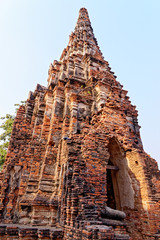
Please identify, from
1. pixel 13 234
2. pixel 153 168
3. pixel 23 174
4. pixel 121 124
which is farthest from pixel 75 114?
pixel 13 234

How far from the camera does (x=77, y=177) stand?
5055mm

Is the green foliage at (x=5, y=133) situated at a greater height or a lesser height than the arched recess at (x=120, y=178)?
greater

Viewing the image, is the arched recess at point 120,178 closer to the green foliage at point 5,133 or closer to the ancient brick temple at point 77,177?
the ancient brick temple at point 77,177

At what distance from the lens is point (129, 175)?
6422 mm

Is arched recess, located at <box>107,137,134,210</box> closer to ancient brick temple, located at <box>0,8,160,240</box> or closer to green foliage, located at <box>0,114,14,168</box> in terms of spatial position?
ancient brick temple, located at <box>0,8,160,240</box>

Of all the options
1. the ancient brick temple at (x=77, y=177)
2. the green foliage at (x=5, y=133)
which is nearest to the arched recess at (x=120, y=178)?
the ancient brick temple at (x=77, y=177)

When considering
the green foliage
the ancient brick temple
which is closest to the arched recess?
the ancient brick temple

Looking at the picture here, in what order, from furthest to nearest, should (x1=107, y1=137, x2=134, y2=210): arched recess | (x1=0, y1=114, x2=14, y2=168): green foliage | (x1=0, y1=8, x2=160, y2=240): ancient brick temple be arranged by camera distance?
(x1=0, y1=114, x2=14, y2=168): green foliage, (x1=107, y1=137, x2=134, y2=210): arched recess, (x1=0, y1=8, x2=160, y2=240): ancient brick temple

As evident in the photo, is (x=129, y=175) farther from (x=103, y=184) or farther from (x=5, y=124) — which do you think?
(x=5, y=124)

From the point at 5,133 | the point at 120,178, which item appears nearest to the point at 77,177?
the point at 120,178

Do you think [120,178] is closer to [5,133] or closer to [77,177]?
[77,177]

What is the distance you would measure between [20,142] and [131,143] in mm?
5873

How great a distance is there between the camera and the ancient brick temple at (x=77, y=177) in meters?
4.75

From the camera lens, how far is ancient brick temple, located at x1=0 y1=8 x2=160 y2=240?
15.6 ft
